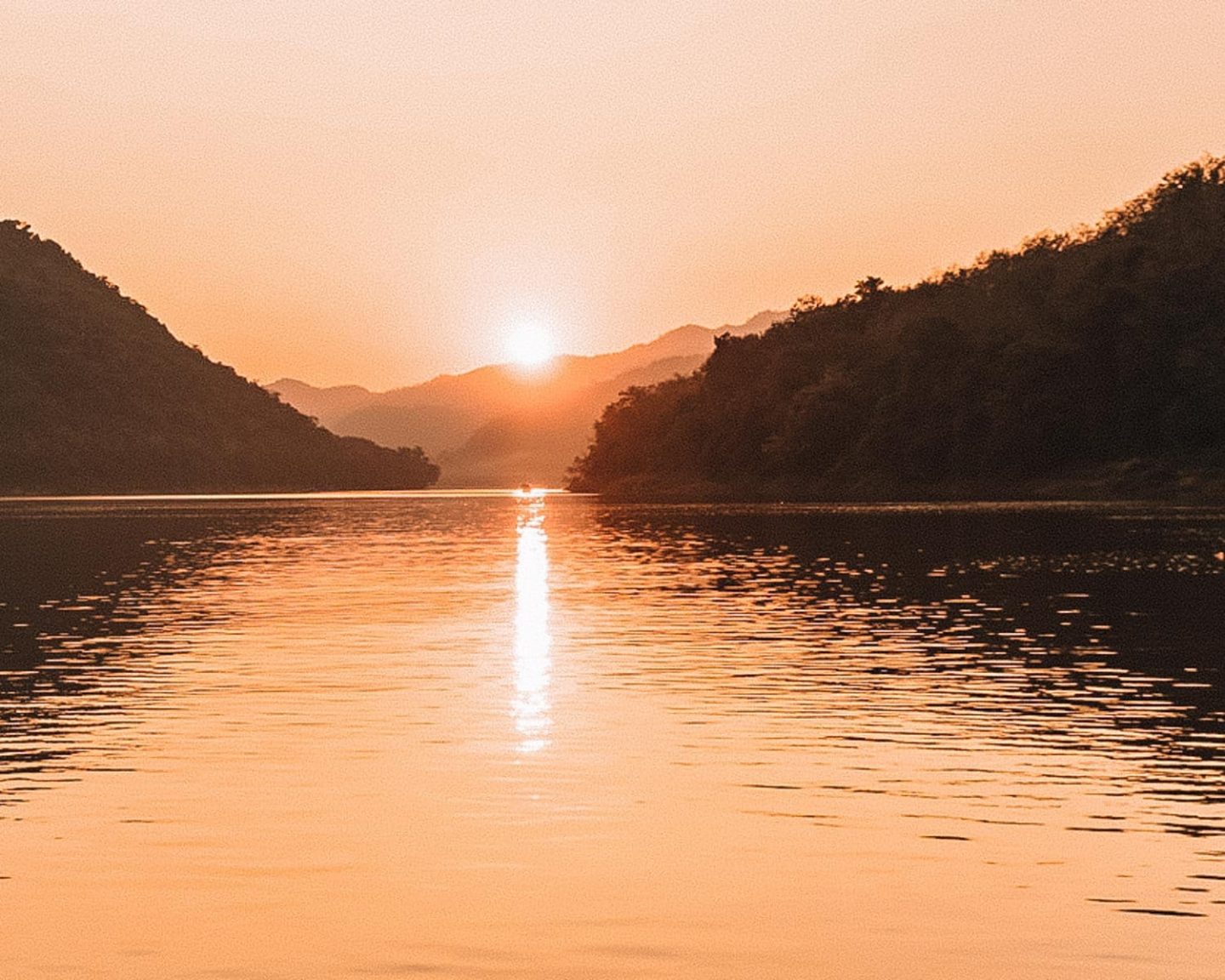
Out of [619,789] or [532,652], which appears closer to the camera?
[619,789]

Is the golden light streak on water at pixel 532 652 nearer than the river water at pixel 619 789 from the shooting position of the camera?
No

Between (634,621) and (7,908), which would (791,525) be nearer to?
(634,621)

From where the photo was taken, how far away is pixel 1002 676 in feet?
132

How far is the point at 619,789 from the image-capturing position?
87.4 feet

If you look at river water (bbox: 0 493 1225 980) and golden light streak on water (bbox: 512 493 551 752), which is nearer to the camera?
river water (bbox: 0 493 1225 980)

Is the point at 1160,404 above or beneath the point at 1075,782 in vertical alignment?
above

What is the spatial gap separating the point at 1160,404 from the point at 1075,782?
161 metres

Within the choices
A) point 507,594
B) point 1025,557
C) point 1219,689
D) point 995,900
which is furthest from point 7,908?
point 1025,557

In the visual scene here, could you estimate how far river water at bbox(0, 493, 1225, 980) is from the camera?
18109mm

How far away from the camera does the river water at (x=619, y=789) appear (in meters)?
18.1

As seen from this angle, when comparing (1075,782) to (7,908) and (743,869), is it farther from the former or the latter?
(7,908)

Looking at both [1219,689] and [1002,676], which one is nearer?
[1219,689]

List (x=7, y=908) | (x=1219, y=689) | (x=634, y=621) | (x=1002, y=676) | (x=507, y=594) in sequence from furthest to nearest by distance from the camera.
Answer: (x=507, y=594) < (x=634, y=621) < (x=1002, y=676) < (x=1219, y=689) < (x=7, y=908)

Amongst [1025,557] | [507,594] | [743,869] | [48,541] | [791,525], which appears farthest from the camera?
[791,525]
